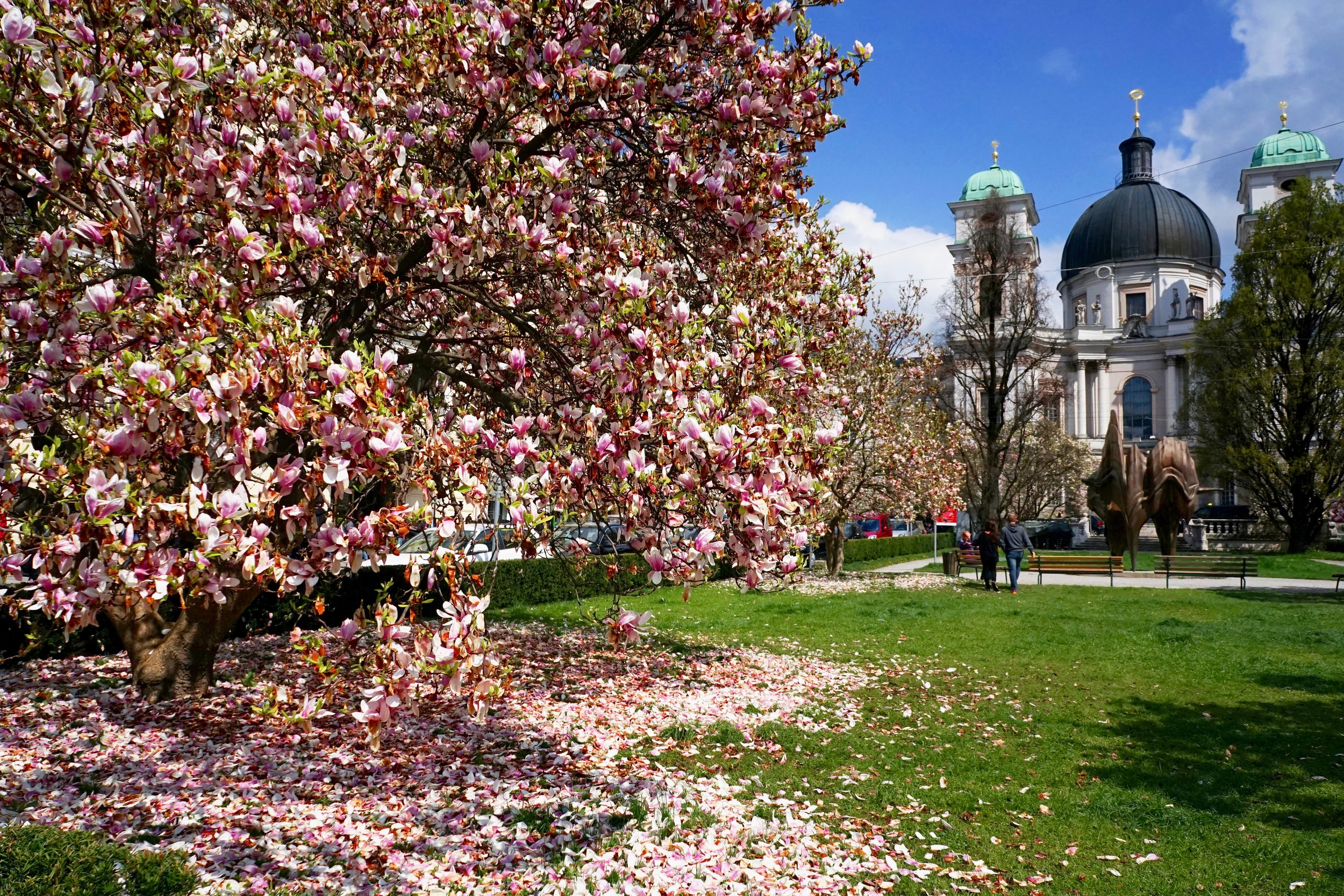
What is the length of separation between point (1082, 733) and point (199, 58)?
842 centimetres

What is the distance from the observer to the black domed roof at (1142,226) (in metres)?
73.7

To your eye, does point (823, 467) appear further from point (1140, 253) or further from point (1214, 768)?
point (1140, 253)

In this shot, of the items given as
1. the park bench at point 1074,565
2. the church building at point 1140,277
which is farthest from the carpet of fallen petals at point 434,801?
the church building at point 1140,277

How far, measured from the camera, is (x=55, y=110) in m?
3.97

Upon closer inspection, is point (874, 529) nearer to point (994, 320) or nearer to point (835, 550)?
point (994, 320)

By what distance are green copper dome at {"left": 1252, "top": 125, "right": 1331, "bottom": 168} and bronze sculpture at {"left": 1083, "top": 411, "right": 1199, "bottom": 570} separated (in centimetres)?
6084

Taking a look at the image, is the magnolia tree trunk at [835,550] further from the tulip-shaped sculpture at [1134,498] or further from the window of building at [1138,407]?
the window of building at [1138,407]

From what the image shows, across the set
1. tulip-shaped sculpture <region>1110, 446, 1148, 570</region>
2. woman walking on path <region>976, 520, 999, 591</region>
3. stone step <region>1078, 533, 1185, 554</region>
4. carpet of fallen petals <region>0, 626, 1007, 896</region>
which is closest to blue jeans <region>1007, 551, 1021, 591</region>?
woman walking on path <region>976, 520, 999, 591</region>

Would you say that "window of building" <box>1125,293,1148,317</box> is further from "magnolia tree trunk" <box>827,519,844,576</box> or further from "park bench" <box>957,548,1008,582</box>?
"magnolia tree trunk" <box>827,519,844,576</box>

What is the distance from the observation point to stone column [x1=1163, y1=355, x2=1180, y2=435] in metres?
69.2

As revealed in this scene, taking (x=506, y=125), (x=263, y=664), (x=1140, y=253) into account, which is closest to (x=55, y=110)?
(x=506, y=125)

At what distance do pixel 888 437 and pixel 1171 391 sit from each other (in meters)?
61.4

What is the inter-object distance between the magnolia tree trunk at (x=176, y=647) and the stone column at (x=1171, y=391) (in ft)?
251

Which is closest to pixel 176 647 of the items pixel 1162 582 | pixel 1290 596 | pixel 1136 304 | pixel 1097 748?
pixel 1097 748
